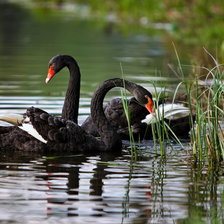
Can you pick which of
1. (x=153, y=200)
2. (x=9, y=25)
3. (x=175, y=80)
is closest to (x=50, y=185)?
(x=153, y=200)

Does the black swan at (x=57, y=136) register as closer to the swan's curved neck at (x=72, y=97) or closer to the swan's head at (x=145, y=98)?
the swan's head at (x=145, y=98)

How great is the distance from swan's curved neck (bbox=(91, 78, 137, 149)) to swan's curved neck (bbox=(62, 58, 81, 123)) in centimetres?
55

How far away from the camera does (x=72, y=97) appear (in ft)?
28.1

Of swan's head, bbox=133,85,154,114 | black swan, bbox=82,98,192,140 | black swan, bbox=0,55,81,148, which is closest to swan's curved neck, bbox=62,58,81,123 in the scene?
black swan, bbox=0,55,81,148

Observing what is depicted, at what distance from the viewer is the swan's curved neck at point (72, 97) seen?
27.8 ft

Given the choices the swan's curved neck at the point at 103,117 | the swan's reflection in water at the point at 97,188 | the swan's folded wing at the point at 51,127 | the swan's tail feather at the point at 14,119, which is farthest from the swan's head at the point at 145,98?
the swan's tail feather at the point at 14,119

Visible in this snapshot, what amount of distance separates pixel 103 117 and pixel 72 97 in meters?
0.71

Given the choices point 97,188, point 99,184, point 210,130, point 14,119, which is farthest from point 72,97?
point 97,188

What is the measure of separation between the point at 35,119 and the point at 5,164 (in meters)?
0.68

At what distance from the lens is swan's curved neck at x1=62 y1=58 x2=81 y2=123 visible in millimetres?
8461

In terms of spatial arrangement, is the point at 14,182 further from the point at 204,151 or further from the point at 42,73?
the point at 42,73

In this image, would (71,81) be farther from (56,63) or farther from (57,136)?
(57,136)

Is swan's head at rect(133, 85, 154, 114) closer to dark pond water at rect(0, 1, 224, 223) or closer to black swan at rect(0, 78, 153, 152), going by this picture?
black swan at rect(0, 78, 153, 152)

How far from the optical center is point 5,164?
6.89 metres
